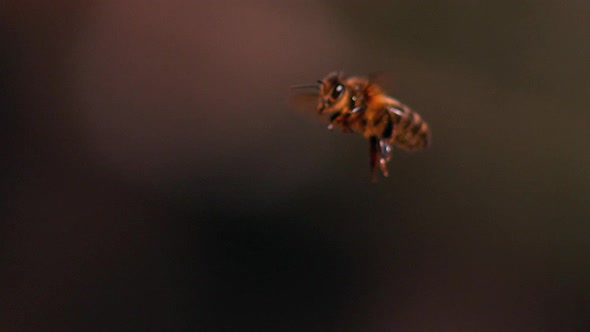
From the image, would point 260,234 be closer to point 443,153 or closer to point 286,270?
point 286,270

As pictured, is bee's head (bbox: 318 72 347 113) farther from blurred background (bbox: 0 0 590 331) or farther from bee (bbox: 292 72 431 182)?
blurred background (bbox: 0 0 590 331)

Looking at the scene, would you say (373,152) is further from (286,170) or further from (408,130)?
(286,170)

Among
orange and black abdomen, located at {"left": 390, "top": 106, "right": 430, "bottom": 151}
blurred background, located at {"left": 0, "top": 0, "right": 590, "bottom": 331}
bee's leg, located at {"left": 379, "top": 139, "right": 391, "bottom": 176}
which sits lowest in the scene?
bee's leg, located at {"left": 379, "top": 139, "right": 391, "bottom": 176}

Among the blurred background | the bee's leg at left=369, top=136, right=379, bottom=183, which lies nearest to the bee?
the bee's leg at left=369, top=136, right=379, bottom=183

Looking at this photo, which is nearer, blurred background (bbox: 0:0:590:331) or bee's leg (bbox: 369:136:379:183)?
bee's leg (bbox: 369:136:379:183)

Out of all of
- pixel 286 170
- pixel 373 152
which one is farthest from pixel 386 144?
pixel 286 170

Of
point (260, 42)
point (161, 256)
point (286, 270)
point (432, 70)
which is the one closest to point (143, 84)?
point (260, 42)
